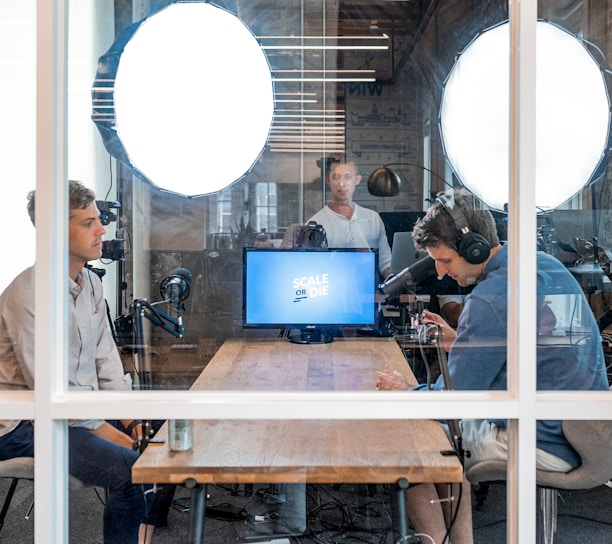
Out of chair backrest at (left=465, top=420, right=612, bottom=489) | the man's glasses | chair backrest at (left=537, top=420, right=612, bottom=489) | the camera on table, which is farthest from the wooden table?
the man's glasses

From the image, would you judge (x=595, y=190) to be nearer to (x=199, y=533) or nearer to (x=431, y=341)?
(x=431, y=341)

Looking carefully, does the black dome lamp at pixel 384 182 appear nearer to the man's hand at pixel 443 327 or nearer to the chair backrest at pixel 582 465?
the man's hand at pixel 443 327

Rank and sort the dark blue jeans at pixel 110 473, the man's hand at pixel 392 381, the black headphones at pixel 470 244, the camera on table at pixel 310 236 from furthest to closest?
the camera on table at pixel 310 236, the black headphones at pixel 470 244, the man's hand at pixel 392 381, the dark blue jeans at pixel 110 473

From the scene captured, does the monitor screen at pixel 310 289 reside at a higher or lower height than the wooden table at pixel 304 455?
higher

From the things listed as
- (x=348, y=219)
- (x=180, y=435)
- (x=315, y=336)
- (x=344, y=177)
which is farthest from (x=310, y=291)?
(x=344, y=177)

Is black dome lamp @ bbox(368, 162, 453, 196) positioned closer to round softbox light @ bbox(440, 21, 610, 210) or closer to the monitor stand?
round softbox light @ bbox(440, 21, 610, 210)

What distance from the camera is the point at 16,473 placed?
1.61 meters

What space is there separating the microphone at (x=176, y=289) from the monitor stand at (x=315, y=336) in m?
0.54

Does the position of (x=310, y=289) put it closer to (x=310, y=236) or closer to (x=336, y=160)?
(x=310, y=236)

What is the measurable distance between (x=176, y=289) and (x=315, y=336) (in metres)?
0.71

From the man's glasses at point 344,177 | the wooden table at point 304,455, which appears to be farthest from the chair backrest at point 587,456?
the man's glasses at point 344,177

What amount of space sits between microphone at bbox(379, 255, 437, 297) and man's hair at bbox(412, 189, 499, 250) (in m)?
0.10

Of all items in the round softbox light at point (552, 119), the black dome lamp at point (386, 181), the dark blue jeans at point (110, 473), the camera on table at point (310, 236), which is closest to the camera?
the dark blue jeans at point (110, 473)

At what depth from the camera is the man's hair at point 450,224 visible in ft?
6.31
